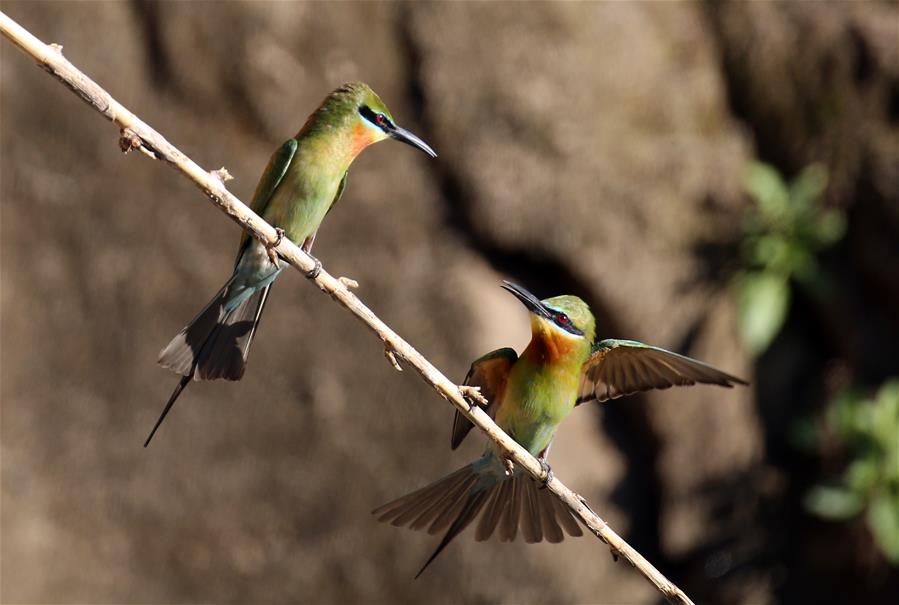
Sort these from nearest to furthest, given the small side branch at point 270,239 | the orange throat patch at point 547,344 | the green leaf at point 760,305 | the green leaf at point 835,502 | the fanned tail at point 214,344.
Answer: the small side branch at point 270,239 → the fanned tail at point 214,344 → the orange throat patch at point 547,344 → the green leaf at point 835,502 → the green leaf at point 760,305

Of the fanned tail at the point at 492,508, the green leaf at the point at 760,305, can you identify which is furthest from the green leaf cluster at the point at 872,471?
the fanned tail at the point at 492,508

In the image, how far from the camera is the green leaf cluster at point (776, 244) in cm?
437

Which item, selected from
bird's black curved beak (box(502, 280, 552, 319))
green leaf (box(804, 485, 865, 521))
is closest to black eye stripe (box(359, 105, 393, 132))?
bird's black curved beak (box(502, 280, 552, 319))

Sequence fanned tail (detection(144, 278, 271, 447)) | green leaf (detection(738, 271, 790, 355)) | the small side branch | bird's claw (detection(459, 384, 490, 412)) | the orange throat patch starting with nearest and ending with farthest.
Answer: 1. the small side branch
2. bird's claw (detection(459, 384, 490, 412))
3. fanned tail (detection(144, 278, 271, 447))
4. the orange throat patch
5. green leaf (detection(738, 271, 790, 355))

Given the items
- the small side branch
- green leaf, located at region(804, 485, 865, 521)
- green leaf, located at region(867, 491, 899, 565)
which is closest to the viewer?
the small side branch

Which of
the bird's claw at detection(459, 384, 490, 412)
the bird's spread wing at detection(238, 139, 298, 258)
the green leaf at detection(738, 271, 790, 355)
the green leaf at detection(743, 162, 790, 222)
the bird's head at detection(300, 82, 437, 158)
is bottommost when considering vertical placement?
the bird's claw at detection(459, 384, 490, 412)

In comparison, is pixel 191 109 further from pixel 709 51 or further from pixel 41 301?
pixel 709 51

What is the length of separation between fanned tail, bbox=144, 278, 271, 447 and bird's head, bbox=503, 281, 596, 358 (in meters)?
0.59

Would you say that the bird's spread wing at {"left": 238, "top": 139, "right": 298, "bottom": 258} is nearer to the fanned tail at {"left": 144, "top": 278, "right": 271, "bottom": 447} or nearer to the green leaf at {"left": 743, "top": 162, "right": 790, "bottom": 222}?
the fanned tail at {"left": 144, "top": 278, "right": 271, "bottom": 447}

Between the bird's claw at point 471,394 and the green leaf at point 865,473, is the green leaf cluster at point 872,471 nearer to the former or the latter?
the green leaf at point 865,473

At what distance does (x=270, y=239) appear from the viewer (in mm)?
1896

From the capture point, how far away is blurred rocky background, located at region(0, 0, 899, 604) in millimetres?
4301

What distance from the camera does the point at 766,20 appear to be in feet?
14.7

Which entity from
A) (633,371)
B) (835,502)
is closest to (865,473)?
(835,502)
